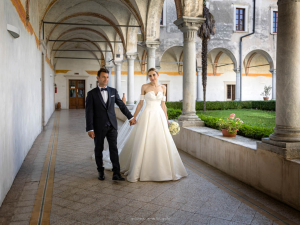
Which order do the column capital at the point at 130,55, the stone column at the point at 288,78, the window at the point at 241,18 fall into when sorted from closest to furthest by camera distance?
1. the stone column at the point at 288,78
2. the column capital at the point at 130,55
3. the window at the point at 241,18

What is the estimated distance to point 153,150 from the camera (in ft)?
14.1

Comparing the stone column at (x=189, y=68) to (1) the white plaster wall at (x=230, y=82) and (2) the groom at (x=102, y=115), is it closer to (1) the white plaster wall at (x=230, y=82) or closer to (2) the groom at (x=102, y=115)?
(2) the groom at (x=102, y=115)

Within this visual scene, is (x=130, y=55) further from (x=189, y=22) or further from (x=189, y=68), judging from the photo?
(x=189, y=68)

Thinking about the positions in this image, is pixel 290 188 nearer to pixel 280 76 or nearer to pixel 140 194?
pixel 280 76

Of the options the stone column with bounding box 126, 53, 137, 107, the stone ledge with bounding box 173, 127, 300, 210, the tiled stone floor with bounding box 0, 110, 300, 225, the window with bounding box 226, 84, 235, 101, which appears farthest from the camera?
the window with bounding box 226, 84, 235, 101

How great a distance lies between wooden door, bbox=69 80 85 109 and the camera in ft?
81.5

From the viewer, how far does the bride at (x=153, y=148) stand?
13.9ft

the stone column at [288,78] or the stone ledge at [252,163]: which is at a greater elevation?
the stone column at [288,78]

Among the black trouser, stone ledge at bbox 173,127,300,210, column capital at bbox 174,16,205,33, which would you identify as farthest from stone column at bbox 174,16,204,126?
the black trouser

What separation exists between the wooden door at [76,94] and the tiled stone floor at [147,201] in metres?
20.5

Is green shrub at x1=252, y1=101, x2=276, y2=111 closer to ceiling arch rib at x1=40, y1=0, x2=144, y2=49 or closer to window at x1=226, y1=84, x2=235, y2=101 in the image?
window at x1=226, y1=84, x2=235, y2=101

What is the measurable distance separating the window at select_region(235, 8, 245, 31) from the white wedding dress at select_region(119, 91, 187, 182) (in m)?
19.5

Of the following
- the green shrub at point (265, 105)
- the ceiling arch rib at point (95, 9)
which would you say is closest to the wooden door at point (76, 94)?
the ceiling arch rib at point (95, 9)

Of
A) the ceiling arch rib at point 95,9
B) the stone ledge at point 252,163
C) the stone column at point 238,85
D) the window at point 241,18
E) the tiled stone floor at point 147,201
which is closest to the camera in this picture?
the tiled stone floor at point 147,201
